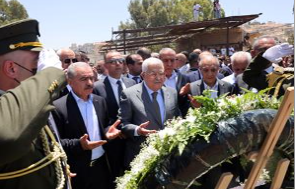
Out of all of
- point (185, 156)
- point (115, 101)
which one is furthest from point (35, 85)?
point (115, 101)

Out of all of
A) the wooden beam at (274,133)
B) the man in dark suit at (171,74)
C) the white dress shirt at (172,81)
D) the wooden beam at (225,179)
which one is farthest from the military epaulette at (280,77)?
the white dress shirt at (172,81)

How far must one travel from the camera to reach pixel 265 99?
7.31 feet

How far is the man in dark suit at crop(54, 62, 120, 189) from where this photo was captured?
361 centimetres

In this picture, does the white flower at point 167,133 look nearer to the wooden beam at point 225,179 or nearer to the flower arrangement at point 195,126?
the flower arrangement at point 195,126

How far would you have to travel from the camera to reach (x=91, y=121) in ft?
12.2

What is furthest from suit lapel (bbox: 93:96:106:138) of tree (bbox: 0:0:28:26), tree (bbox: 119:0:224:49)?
tree (bbox: 119:0:224:49)

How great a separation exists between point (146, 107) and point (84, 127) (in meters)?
0.69

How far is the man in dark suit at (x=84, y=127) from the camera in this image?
3.61 m

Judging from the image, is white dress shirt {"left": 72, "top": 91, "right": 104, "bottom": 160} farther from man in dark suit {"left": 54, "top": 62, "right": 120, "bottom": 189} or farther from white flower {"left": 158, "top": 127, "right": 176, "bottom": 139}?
white flower {"left": 158, "top": 127, "right": 176, "bottom": 139}

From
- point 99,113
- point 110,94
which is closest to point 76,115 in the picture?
point 99,113

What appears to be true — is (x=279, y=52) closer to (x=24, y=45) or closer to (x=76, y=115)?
(x=76, y=115)

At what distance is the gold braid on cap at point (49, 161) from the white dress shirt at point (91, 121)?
5.73 feet

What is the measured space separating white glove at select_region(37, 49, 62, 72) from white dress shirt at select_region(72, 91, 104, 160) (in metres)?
1.96

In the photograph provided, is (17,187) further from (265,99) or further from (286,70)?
(286,70)
